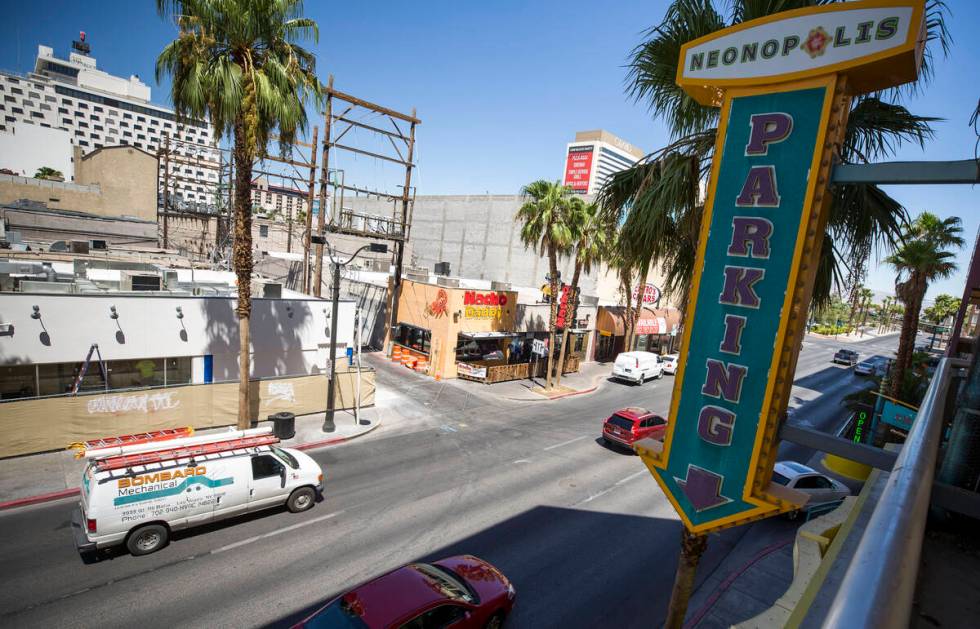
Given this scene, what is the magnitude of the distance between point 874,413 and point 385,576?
735 inches

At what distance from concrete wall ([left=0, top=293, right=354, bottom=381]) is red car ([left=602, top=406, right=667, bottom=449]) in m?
12.2

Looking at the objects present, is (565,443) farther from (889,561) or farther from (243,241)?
(889,561)

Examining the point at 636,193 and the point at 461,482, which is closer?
the point at 636,193

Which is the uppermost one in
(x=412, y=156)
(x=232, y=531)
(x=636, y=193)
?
(x=412, y=156)

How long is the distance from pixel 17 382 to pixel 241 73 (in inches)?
470

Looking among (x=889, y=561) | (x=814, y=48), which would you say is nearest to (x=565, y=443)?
(x=814, y=48)

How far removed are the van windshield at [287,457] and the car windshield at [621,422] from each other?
39.0 ft

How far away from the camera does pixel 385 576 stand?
8.44 meters

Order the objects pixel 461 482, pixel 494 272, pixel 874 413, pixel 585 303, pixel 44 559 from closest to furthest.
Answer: pixel 44 559
pixel 461 482
pixel 874 413
pixel 585 303
pixel 494 272

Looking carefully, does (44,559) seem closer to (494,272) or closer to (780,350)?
(780,350)

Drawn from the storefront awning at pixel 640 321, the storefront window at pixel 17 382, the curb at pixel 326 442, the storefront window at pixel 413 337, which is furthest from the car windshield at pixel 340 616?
the storefront awning at pixel 640 321

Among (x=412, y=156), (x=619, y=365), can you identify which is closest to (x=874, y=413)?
(x=619, y=365)

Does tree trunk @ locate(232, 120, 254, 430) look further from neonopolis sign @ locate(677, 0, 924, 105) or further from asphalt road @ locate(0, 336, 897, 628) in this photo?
neonopolis sign @ locate(677, 0, 924, 105)

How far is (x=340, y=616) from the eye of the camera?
7.55 meters
